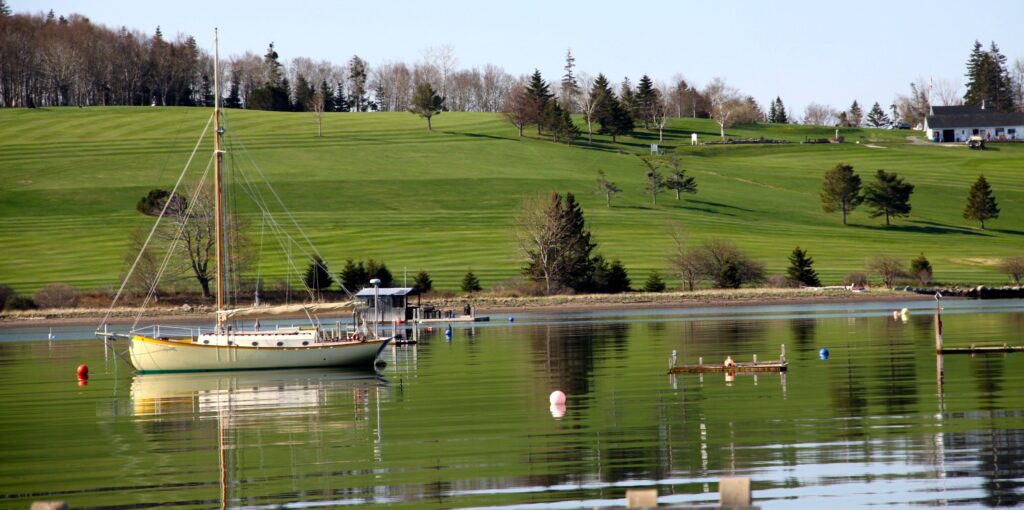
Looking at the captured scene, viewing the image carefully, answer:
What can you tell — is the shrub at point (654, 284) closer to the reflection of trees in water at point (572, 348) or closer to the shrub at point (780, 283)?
the shrub at point (780, 283)

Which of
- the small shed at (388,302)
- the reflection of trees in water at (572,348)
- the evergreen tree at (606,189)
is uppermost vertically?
the evergreen tree at (606,189)

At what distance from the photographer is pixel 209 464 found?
92.2 ft

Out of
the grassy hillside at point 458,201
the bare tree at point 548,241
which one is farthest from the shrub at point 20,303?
the bare tree at point 548,241

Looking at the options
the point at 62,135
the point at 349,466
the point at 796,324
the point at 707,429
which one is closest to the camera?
the point at 349,466

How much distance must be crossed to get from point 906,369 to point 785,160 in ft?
517

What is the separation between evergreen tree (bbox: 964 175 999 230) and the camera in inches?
5792

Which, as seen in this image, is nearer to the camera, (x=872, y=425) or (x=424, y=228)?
(x=872, y=425)

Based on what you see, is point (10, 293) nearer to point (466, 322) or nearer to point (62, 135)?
point (466, 322)

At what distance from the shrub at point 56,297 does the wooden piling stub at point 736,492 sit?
340ft

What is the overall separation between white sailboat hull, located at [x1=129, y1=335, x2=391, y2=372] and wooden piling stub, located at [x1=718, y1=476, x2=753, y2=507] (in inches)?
1624

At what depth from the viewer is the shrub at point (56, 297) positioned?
354 feet

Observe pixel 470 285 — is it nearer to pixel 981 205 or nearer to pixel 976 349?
pixel 976 349

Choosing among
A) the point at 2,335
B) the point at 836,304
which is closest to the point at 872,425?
the point at 836,304

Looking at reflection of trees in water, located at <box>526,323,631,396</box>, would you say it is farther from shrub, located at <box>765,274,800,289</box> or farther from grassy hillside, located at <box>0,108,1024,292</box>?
grassy hillside, located at <box>0,108,1024,292</box>
